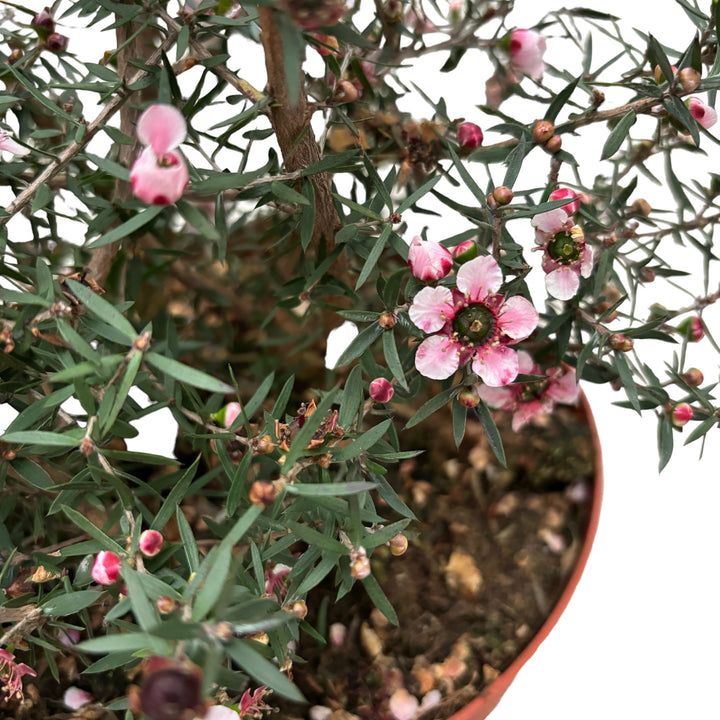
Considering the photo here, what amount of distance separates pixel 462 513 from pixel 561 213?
0.50 meters

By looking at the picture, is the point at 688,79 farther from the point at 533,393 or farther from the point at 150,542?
the point at 150,542

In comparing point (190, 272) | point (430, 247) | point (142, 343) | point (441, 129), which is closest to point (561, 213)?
point (430, 247)

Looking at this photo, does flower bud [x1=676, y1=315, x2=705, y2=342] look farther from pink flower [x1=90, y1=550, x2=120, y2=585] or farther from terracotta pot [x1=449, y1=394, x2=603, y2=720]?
pink flower [x1=90, y1=550, x2=120, y2=585]

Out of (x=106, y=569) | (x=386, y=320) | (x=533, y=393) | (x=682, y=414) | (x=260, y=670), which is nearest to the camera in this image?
(x=260, y=670)

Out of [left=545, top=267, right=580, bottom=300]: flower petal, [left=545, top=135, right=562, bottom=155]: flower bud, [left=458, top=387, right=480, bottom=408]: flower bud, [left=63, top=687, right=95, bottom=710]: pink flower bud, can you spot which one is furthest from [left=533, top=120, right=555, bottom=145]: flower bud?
[left=63, top=687, right=95, bottom=710]: pink flower bud

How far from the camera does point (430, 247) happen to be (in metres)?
0.59

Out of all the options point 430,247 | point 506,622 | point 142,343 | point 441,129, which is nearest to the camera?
point 142,343

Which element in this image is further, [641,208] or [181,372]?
[641,208]

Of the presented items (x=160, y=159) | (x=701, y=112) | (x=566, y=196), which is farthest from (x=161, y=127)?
(x=701, y=112)

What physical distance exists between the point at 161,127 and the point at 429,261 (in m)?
0.23

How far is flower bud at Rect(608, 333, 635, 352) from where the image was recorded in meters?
0.66

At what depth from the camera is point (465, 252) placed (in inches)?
24.3

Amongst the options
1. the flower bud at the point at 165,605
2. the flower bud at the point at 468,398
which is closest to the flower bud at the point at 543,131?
the flower bud at the point at 468,398

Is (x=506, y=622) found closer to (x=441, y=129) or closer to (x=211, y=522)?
(x=211, y=522)
